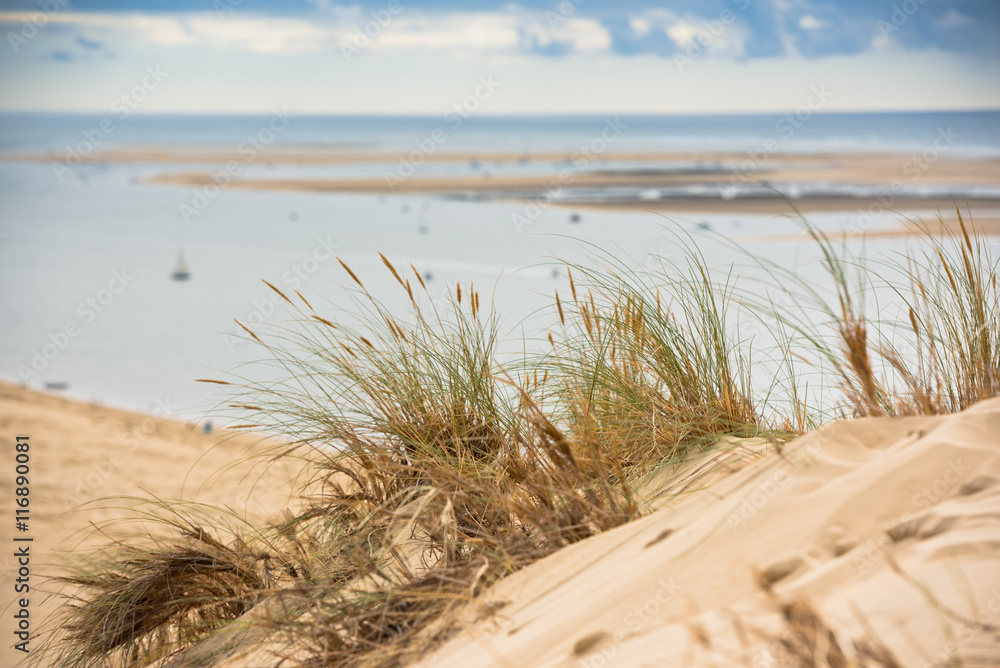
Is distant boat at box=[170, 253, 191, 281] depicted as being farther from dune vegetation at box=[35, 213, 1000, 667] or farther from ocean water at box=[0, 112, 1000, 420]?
dune vegetation at box=[35, 213, 1000, 667]

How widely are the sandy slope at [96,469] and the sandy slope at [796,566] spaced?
3583 millimetres

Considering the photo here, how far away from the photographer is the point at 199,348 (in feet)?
30.4

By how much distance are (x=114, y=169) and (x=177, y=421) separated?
39531 mm

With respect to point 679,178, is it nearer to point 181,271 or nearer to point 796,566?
point 181,271

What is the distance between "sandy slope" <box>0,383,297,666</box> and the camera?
558 cm

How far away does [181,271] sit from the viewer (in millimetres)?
13062

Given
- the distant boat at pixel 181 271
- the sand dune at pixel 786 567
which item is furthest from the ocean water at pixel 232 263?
the sand dune at pixel 786 567

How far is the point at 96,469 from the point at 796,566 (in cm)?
640

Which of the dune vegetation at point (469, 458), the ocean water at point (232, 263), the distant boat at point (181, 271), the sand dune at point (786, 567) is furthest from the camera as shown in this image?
the distant boat at point (181, 271)

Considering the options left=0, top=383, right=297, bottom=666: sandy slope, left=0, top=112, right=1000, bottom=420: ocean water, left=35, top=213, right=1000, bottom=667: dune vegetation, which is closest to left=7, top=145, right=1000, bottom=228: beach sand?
left=0, top=112, right=1000, bottom=420: ocean water

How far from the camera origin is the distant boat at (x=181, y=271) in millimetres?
12969

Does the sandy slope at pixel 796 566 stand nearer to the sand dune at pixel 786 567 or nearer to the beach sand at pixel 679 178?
the sand dune at pixel 786 567

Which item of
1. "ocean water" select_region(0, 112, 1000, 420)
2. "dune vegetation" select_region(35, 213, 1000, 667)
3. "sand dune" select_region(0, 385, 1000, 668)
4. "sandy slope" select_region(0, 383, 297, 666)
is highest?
"ocean water" select_region(0, 112, 1000, 420)

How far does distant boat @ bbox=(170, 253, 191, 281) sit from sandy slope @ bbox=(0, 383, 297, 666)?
191 inches
